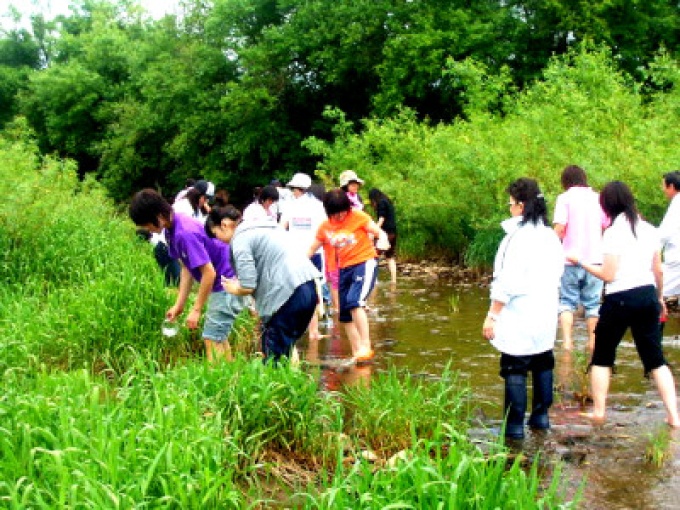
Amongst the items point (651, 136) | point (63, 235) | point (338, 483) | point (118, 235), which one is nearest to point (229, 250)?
point (338, 483)

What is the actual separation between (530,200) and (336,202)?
8.86ft

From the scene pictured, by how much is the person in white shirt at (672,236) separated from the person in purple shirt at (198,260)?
4.08m

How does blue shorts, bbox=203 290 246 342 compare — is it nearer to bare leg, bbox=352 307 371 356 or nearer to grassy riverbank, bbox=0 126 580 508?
grassy riverbank, bbox=0 126 580 508

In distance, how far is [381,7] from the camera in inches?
1268

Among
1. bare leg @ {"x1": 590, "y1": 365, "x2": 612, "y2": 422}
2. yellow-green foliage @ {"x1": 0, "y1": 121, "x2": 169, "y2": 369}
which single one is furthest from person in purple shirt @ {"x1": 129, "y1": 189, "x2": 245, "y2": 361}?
bare leg @ {"x1": 590, "y1": 365, "x2": 612, "y2": 422}

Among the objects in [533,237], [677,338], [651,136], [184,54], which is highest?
[184,54]

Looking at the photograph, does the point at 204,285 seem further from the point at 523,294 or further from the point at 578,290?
the point at 578,290

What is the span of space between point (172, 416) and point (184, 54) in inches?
1390

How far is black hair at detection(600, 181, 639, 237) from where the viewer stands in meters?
5.98

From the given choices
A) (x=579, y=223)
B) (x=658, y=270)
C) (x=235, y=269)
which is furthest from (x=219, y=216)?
(x=579, y=223)

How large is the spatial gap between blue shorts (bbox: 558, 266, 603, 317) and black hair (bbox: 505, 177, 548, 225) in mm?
2887

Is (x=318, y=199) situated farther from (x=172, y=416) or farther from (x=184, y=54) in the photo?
(x=184, y=54)

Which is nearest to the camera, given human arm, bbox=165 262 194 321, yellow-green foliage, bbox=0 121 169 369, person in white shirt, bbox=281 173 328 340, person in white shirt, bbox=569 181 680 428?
person in white shirt, bbox=569 181 680 428

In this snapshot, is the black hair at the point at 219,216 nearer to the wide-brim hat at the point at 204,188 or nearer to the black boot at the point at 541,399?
the black boot at the point at 541,399
